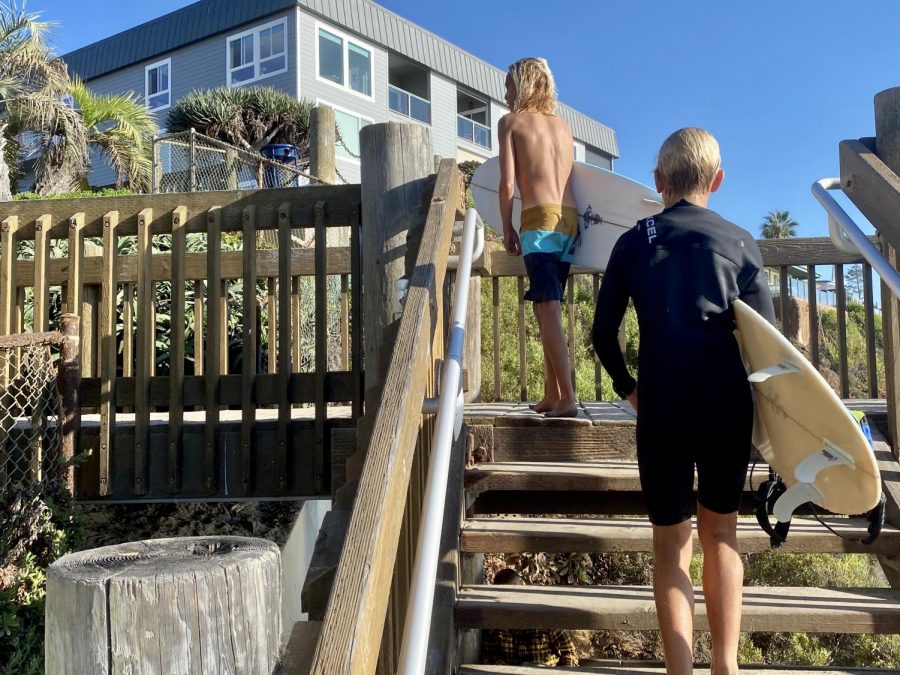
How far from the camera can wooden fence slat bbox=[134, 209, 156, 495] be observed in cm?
364

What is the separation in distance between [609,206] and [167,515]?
382 centimetres

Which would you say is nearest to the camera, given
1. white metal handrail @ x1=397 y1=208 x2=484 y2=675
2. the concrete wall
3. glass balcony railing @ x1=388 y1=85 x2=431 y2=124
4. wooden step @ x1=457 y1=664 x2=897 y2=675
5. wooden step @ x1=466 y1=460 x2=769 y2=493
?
white metal handrail @ x1=397 y1=208 x2=484 y2=675

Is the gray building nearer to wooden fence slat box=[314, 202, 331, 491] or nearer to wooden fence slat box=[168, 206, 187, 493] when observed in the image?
wooden fence slat box=[168, 206, 187, 493]

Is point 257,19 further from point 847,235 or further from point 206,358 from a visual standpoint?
point 847,235

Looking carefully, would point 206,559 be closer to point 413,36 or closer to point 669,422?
point 669,422

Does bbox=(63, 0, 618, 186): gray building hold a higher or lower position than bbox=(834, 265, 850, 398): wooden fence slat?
higher

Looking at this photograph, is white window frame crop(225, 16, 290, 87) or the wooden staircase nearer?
the wooden staircase

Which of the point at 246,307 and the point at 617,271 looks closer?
the point at 617,271

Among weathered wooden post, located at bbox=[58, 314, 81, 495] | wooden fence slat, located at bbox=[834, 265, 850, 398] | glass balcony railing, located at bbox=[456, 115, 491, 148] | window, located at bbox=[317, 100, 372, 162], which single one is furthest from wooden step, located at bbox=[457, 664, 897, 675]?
glass balcony railing, located at bbox=[456, 115, 491, 148]

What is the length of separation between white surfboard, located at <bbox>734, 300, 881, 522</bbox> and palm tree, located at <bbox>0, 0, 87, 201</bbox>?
14.6m

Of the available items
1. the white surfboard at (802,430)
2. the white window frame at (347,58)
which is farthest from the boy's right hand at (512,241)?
the white window frame at (347,58)

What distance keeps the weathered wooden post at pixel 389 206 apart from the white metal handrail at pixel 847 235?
153 centimetres

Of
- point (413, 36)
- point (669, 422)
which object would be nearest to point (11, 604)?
point (669, 422)

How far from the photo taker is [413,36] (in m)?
24.6
